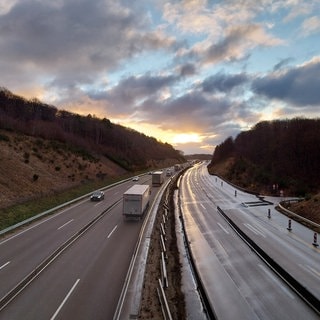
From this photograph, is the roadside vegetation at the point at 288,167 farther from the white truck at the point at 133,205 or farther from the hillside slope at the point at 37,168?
the hillside slope at the point at 37,168

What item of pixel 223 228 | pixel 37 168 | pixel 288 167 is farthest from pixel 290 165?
pixel 37 168

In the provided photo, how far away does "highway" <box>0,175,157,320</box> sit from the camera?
13812 millimetres

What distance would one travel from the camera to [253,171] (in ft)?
257

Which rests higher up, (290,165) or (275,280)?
(290,165)

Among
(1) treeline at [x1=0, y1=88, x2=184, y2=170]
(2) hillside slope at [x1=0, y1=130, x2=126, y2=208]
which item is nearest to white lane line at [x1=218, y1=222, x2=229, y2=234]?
(2) hillside slope at [x1=0, y1=130, x2=126, y2=208]

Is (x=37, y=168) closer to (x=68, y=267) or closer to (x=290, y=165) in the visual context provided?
(x=68, y=267)

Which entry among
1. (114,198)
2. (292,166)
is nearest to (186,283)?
(114,198)

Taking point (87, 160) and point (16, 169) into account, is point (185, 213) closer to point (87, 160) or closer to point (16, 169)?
point (16, 169)

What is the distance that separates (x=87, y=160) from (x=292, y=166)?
4406cm

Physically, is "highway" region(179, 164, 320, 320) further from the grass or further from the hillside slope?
the hillside slope

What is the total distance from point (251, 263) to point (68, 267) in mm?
10974

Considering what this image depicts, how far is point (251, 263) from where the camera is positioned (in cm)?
2167

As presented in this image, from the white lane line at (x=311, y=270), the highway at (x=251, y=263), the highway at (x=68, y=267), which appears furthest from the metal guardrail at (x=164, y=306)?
the white lane line at (x=311, y=270)

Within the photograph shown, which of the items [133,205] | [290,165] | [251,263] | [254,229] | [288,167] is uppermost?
[290,165]
